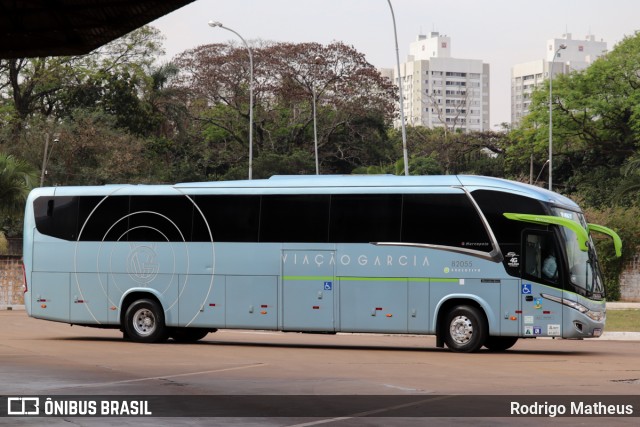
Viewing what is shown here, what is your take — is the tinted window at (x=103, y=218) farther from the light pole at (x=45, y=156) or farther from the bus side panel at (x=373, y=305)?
the light pole at (x=45, y=156)

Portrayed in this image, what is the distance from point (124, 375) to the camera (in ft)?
54.2

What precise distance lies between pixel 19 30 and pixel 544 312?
34.7ft

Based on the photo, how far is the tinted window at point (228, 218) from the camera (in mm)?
23906

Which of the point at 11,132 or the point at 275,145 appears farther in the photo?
the point at 275,145

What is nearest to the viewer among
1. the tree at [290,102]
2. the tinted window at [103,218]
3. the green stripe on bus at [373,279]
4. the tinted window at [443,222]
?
the tinted window at [443,222]

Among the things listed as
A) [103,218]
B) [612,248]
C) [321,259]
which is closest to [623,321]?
[321,259]

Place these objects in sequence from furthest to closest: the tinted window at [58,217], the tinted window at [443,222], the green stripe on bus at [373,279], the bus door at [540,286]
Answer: the tinted window at [58,217] < the green stripe on bus at [373,279] < the tinted window at [443,222] < the bus door at [540,286]

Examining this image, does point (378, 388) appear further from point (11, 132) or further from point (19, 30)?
point (11, 132)

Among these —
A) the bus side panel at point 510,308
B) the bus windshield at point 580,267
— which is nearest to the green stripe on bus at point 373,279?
the bus side panel at point 510,308

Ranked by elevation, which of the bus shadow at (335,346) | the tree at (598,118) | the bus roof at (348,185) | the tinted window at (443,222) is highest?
the tree at (598,118)

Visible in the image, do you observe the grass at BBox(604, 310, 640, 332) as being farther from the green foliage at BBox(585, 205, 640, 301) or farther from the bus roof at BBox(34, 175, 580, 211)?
the green foliage at BBox(585, 205, 640, 301)

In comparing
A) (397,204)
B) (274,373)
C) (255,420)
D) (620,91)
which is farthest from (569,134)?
(255,420)

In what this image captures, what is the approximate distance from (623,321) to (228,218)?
1354cm

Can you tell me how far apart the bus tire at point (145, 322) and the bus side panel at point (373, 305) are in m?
4.08
